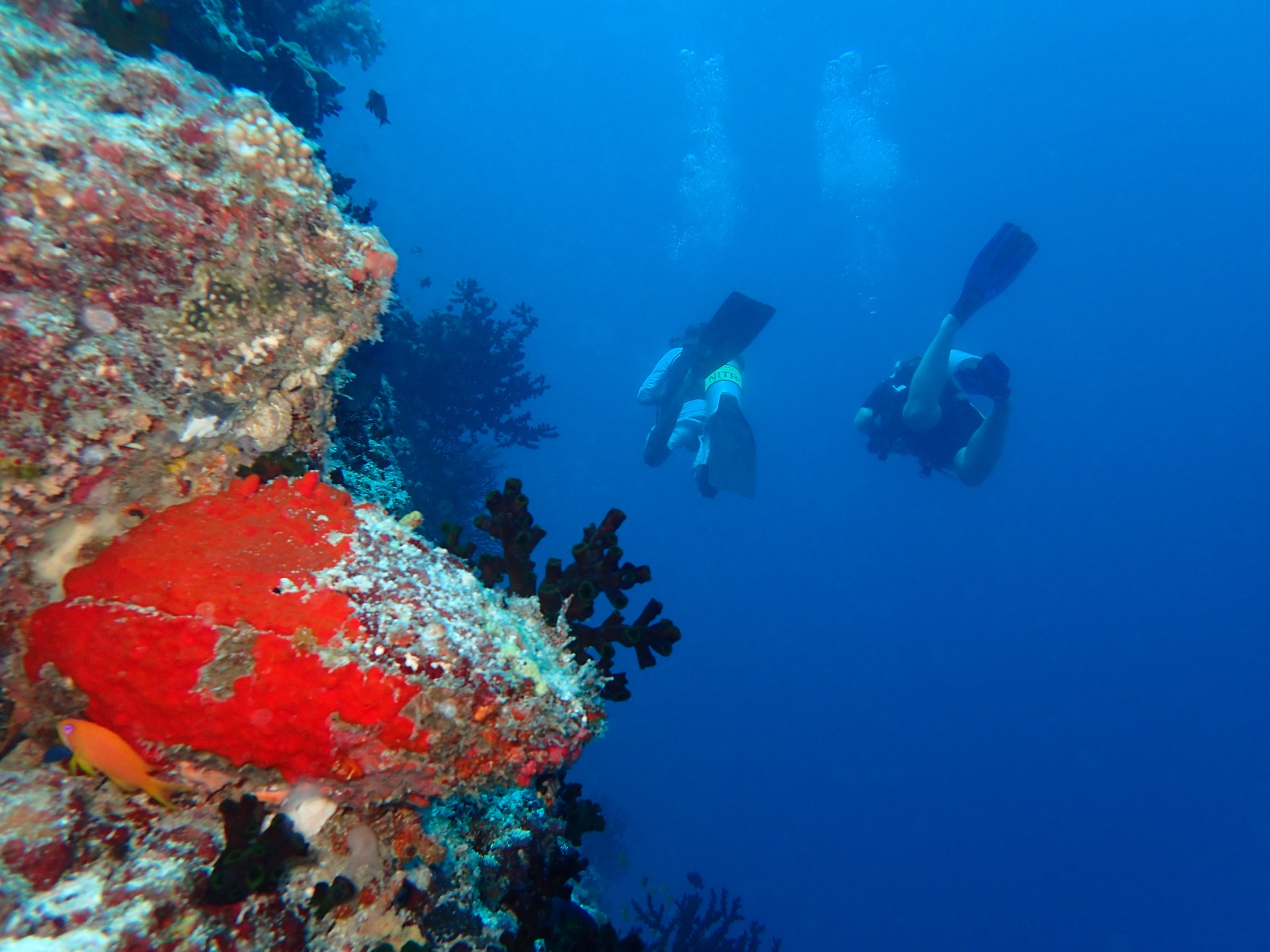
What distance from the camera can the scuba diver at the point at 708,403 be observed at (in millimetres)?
12344

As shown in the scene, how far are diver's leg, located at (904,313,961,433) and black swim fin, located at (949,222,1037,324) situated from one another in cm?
56

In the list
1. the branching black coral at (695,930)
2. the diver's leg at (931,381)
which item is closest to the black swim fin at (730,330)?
the diver's leg at (931,381)

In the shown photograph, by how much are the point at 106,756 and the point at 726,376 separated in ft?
41.1

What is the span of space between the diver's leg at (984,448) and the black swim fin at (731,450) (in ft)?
15.0

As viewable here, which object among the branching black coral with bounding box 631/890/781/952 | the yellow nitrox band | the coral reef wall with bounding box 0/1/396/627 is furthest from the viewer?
the yellow nitrox band

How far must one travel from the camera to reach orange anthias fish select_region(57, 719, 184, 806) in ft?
4.50

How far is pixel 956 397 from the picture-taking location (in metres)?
12.5

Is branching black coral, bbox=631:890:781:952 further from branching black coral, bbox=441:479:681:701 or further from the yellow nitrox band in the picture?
the yellow nitrox band

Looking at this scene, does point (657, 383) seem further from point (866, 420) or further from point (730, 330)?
point (866, 420)

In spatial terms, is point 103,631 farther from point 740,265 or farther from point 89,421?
point 740,265

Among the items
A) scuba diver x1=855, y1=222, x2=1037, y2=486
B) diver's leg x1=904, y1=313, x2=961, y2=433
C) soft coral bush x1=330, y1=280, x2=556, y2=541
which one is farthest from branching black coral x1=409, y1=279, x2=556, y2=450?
scuba diver x1=855, y1=222, x2=1037, y2=486

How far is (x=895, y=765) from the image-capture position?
47875mm

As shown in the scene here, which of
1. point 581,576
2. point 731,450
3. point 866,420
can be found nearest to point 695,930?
point 731,450

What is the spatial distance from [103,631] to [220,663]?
1.19 feet
